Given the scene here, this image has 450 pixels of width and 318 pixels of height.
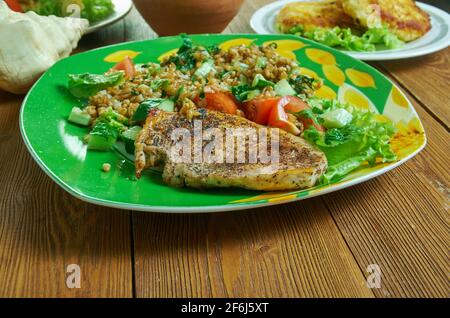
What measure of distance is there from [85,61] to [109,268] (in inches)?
53.1

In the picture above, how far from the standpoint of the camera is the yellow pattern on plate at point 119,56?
8.79 feet

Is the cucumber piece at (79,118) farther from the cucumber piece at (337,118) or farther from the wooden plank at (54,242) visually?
the cucumber piece at (337,118)

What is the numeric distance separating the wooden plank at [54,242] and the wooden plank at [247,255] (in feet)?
0.22

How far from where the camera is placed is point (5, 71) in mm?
2506

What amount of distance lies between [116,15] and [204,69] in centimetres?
123

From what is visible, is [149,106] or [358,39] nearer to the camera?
[149,106]

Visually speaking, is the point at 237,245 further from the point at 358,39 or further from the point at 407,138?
the point at 358,39

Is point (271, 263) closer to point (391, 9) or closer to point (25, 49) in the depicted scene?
point (25, 49)

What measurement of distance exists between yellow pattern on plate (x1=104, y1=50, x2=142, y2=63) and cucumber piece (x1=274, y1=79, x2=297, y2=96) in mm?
807

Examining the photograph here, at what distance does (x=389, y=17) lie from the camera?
323 centimetres

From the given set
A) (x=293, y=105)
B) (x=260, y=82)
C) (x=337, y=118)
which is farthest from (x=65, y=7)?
(x=337, y=118)

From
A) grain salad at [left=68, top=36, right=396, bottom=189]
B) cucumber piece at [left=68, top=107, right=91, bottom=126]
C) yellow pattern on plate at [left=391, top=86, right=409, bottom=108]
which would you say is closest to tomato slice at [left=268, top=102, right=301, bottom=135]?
grain salad at [left=68, top=36, right=396, bottom=189]

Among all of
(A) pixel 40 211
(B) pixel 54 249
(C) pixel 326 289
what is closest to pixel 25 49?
(A) pixel 40 211

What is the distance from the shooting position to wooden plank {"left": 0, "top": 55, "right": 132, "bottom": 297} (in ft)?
5.03
